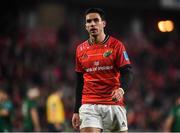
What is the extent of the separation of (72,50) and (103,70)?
50.0 feet

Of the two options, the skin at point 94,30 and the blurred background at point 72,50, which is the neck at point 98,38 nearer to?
the skin at point 94,30

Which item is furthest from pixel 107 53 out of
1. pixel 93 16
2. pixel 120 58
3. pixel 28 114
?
pixel 28 114

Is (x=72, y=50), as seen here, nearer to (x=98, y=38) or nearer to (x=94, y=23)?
(x=98, y=38)

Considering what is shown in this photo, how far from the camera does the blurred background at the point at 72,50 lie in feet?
65.4

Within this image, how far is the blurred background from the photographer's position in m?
19.9

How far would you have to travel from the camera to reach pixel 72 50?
73.4 ft

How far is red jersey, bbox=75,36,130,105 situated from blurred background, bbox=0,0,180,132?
10.8 meters

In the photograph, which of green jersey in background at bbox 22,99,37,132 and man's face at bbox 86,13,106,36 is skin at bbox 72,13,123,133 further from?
green jersey in background at bbox 22,99,37,132

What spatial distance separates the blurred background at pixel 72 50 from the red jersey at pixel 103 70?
10.8 m

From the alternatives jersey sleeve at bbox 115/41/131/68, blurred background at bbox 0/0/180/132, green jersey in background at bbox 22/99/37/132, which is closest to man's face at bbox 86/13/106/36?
jersey sleeve at bbox 115/41/131/68

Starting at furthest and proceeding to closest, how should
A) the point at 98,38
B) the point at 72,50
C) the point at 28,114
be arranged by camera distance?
the point at 72,50 → the point at 28,114 → the point at 98,38

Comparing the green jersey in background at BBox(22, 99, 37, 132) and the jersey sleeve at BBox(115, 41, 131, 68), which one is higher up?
the jersey sleeve at BBox(115, 41, 131, 68)

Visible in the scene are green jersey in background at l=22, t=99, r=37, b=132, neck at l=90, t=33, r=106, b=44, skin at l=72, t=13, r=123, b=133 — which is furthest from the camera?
green jersey in background at l=22, t=99, r=37, b=132

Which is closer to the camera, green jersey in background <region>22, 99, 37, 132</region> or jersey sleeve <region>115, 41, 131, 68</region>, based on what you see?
jersey sleeve <region>115, 41, 131, 68</region>
